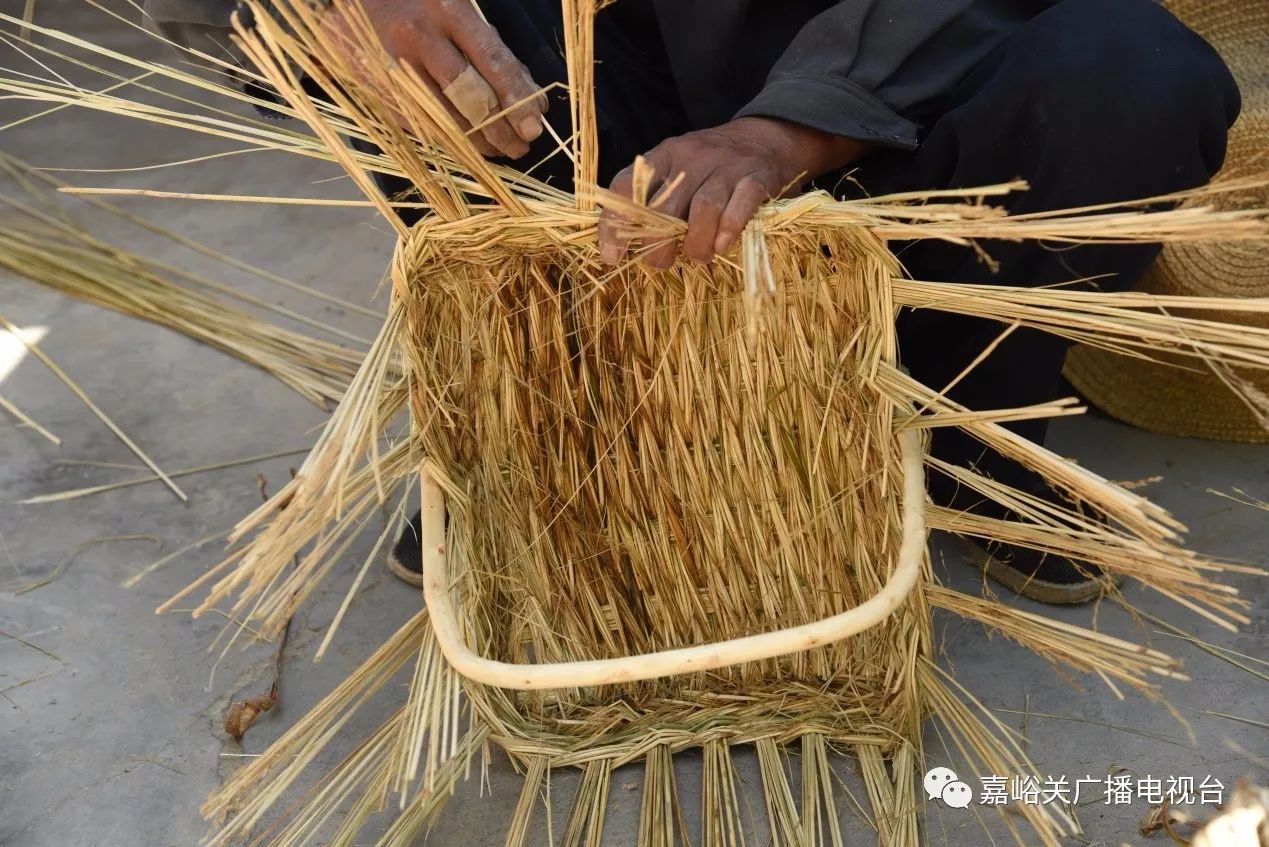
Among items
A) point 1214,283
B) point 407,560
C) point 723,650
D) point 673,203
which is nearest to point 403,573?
point 407,560

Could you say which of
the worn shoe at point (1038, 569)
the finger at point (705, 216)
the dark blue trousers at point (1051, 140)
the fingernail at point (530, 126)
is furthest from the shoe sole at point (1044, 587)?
the fingernail at point (530, 126)

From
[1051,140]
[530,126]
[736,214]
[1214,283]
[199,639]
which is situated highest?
[530,126]

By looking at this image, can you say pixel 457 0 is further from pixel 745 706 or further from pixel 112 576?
pixel 112 576

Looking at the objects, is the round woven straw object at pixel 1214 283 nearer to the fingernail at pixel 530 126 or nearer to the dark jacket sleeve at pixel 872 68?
the dark jacket sleeve at pixel 872 68

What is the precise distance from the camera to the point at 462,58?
3.80 ft

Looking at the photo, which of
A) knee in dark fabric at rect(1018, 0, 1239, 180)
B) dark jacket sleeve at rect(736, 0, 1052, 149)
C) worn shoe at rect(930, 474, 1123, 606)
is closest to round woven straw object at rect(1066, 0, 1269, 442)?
worn shoe at rect(930, 474, 1123, 606)

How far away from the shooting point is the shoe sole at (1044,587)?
1578 millimetres

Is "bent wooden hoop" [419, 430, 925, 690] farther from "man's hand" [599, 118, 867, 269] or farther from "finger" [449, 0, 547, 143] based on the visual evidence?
"finger" [449, 0, 547, 143]

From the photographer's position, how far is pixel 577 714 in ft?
4.66

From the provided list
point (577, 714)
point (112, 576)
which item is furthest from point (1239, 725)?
point (112, 576)

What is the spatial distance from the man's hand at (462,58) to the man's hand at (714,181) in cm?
16

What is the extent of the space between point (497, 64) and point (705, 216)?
275 millimetres

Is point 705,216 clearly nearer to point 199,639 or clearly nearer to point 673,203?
point 673,203

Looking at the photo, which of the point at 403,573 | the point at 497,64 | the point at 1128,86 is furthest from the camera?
the point at 403,573
